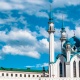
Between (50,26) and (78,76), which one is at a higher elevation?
(50,26)

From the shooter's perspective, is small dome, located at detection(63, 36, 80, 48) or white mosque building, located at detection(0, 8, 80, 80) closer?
white mosque building, located at detection(0, 8, 80, 80)

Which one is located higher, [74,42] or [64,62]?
[74,42]

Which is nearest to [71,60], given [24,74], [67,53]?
[67,53]

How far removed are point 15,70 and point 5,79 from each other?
13.5 metres

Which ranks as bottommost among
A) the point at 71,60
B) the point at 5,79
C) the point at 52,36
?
the point at 5,79

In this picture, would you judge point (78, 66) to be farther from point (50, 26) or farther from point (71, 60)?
point (50, 26)

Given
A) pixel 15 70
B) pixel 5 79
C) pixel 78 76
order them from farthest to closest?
pixel 15 70, pixel 78 76, pixel 5 79

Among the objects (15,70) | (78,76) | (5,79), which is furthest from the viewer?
(15,70)

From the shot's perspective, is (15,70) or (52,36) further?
(15,70)

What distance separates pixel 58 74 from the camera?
83.0m

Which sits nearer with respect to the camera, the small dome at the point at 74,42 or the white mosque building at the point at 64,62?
the white mosque building at the point at 64,62

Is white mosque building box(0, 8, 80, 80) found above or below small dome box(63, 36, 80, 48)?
below

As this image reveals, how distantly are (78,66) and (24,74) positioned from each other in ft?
52.6

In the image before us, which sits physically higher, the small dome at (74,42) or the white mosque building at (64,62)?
the small dome at (74,42)
